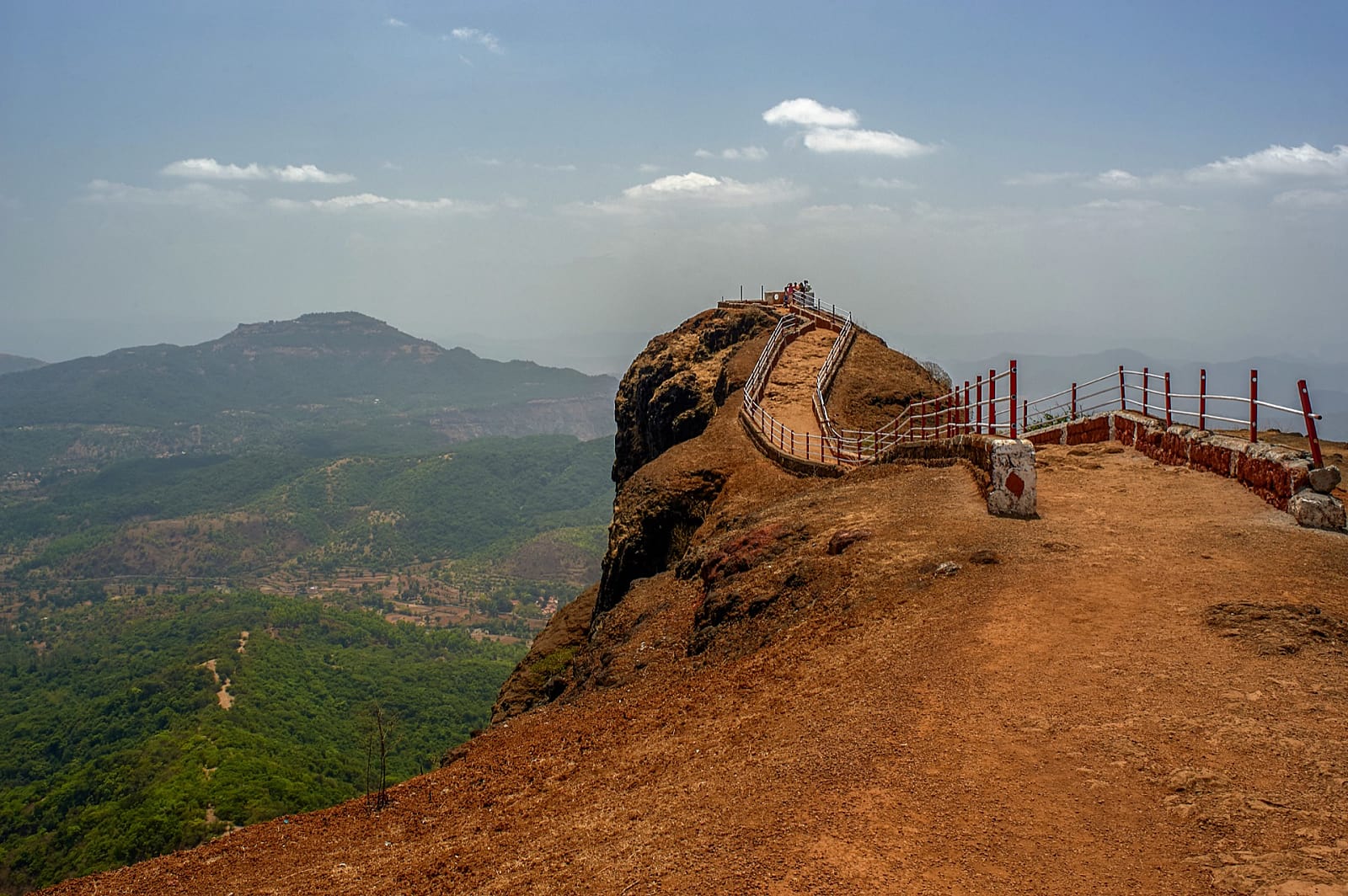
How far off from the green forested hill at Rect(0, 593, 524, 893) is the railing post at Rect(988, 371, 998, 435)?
14374 mm

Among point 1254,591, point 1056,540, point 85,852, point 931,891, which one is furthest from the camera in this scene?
point 85,852

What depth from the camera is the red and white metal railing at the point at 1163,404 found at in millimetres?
14117

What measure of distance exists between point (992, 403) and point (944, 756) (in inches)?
485

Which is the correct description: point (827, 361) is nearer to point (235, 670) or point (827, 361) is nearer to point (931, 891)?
point (931, 891)

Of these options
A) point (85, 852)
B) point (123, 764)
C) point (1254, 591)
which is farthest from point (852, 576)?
point (123, 764)

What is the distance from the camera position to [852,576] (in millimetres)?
13867

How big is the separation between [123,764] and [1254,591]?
195ft

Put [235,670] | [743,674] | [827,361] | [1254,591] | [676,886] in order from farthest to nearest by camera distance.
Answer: [235,670], [827,361], [743,674], [1254,591], [676,886]

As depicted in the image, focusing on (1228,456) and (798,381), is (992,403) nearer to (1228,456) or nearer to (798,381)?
(1228,456)

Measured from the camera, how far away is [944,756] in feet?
27.3

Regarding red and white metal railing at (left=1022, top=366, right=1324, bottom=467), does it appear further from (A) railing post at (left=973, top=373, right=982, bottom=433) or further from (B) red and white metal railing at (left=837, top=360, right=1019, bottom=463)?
(A) railing post at (left=973, top=373, right=982, bottom=433)

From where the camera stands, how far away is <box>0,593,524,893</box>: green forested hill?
4638cm

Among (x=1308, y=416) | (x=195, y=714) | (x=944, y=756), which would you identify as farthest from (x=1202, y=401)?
(x=195, y=714)

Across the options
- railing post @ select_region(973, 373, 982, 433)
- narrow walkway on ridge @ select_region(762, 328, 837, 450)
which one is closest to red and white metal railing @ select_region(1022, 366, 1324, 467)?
railing post @ select_region(973, 373, 982, 433)
